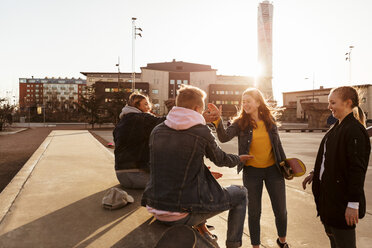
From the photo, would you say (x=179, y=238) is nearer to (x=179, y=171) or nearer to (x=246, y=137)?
(x=179, y=171)

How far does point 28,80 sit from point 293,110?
130235mm

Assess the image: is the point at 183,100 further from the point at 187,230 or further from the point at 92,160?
the point at 92,160

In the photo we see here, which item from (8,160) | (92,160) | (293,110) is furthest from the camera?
(293,110)

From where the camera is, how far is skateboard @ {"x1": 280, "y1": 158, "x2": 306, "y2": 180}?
309cm

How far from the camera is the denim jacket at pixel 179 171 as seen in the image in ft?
7.41

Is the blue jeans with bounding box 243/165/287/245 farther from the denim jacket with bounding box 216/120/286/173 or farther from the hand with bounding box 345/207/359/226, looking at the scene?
the hand with bounding box 345/207/359/226

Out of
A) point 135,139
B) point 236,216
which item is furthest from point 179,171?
point 135,139

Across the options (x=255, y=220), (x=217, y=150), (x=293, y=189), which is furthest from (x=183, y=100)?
(x=293, y=189)

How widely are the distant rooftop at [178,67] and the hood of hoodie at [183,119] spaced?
276ft

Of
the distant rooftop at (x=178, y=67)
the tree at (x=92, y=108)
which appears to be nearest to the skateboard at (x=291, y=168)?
the tree at (x=92, y=108)

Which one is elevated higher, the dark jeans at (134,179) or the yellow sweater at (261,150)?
the yellow sweater at (261,150)

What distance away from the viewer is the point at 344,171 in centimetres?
227

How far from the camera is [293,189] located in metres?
5.82

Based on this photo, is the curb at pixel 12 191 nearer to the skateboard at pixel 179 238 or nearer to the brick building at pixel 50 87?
the skateboard at pixel 179 238
